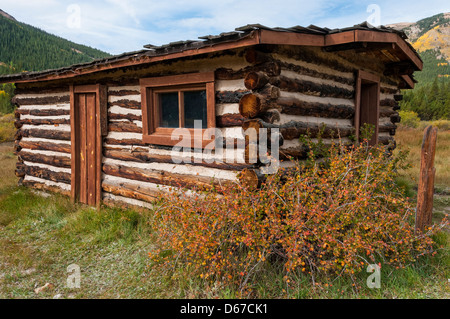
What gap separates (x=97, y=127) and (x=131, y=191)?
61.3 inches

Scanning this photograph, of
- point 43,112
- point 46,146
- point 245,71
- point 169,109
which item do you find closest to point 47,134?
point 46,146

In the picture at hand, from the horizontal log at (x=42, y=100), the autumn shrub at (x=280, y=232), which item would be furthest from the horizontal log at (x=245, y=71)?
the horizontal log at (x=42, y=100)

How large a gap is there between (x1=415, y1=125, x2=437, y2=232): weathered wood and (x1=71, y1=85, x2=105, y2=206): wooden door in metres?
5.55

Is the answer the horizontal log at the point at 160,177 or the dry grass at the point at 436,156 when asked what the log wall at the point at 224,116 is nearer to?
the horizontal log at the point at 160,177

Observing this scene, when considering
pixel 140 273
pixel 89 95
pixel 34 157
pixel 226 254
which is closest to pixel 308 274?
pixel 226 254

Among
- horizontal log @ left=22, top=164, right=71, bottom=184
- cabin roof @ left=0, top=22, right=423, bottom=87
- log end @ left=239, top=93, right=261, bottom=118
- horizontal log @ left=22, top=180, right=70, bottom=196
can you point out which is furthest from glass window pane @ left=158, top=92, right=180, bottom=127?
horizontal log @ left=22, top=180, right=70, bottom=196

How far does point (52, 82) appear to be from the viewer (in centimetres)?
750

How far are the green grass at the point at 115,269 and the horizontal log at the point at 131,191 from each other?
28 cm

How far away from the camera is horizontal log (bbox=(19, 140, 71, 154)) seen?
290 inches

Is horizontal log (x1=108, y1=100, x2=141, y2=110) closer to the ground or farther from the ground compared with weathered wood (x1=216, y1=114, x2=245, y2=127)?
farther from the ground

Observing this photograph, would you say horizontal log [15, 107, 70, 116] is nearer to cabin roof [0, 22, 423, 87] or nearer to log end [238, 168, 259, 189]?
cabin roof [0, 22, 423, 87]

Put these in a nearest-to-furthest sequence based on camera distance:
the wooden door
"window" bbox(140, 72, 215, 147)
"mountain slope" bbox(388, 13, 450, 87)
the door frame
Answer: "window" bbox(140, 72, 215, 147), the door frame, the wooden door, "mountain slope" bbox(388, 13, 450, 87)

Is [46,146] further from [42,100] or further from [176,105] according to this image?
[176,105]

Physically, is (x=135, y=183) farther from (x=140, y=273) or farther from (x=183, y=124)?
(x=140, y=273)
